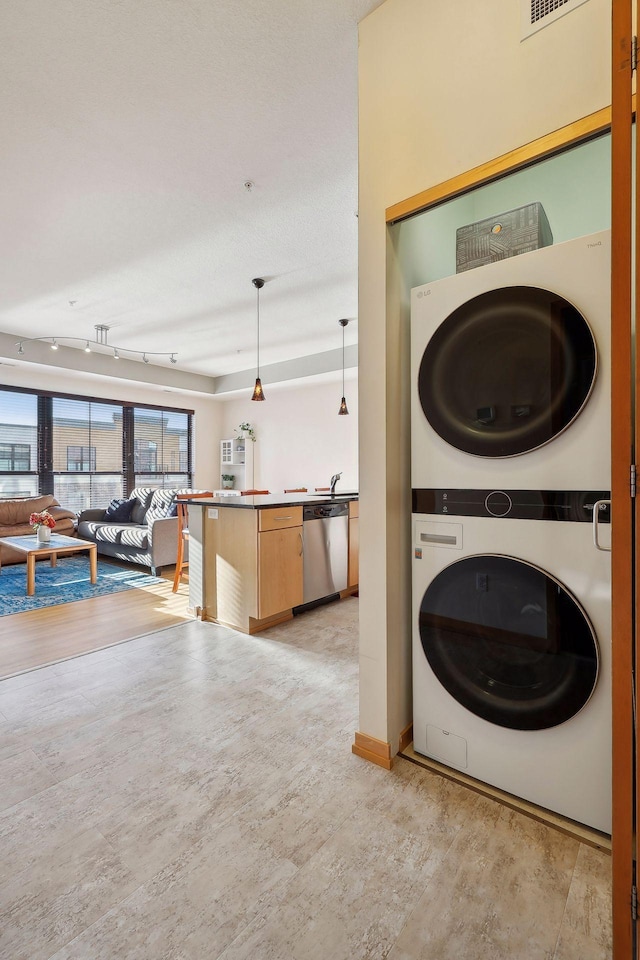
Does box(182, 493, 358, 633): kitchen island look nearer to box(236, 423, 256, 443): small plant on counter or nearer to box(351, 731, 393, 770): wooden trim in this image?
box(351, 731, 393, 770): wooden trim

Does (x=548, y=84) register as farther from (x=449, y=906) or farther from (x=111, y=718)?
(x=111, y=718)

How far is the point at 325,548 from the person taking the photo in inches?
151

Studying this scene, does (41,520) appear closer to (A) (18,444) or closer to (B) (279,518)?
(A) (18,444)

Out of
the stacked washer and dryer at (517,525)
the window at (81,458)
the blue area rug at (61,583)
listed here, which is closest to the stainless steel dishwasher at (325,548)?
the stacked washer and dryer at (517,525)

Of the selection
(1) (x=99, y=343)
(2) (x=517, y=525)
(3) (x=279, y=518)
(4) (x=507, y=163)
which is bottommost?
(3) (x=279, y=518)

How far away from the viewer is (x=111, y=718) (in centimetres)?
212

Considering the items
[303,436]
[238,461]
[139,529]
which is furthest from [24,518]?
[303,436]

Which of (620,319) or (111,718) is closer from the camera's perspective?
(620,319)

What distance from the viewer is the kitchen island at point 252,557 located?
10.5ft

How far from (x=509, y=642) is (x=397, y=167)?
5.78 ft

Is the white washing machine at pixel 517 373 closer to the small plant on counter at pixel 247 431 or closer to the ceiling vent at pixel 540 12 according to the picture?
the ceiling vent at pixel 540 12

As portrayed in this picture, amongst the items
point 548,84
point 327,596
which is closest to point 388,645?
point 548,84

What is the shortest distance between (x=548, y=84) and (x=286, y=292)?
3498 millimetres

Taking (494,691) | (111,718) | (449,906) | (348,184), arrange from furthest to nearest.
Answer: (348,184), (111,718), (494,691), (449,906)
